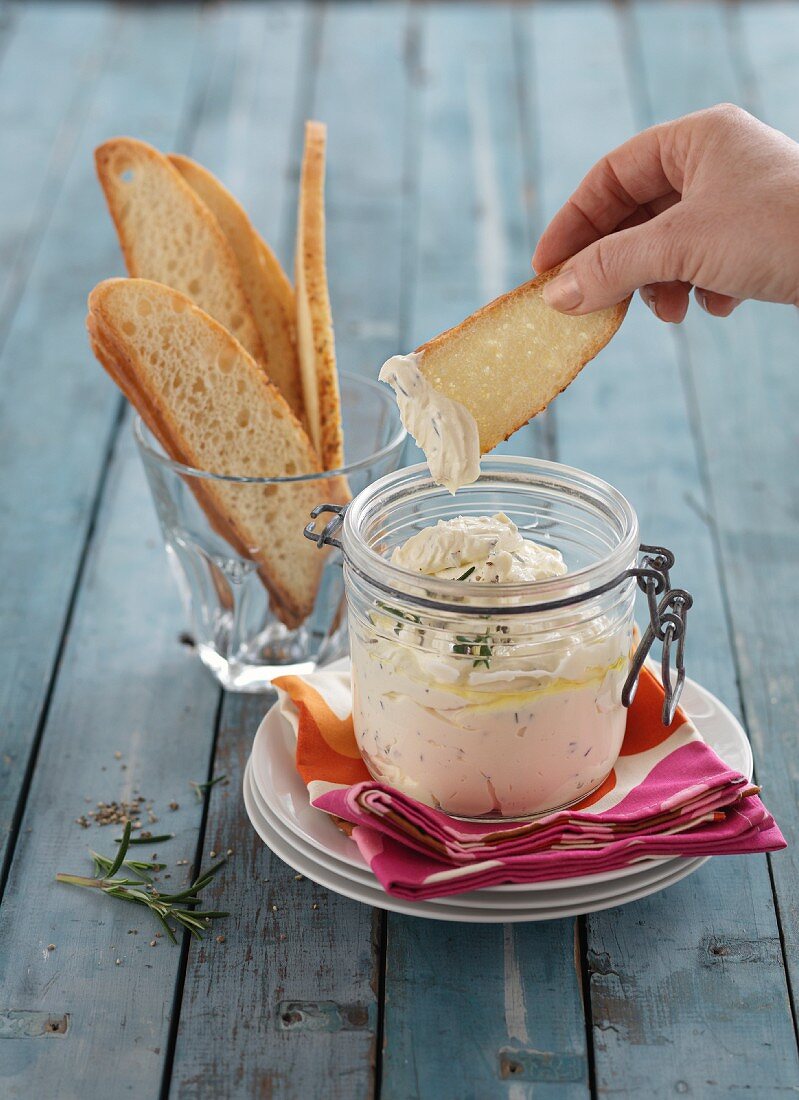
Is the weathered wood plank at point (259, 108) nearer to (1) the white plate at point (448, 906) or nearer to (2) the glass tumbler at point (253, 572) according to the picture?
(2) the glass tumbler at point (253, 572)

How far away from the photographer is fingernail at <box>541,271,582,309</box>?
1.06 meters

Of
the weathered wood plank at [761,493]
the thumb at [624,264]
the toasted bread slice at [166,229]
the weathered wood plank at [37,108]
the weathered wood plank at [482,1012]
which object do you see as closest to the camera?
the weathered wood plank at [482,1012]

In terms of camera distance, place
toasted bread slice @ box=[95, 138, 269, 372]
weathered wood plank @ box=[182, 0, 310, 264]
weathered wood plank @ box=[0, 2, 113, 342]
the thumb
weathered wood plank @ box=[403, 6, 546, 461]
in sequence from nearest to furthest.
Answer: the thumb → toasted bread slice @ box=[95, 138, 269, 372] → weathered wood plank @ box=[403, 6, 546, 461] → weathered wood plank @ box=[0, 2, 113, 342] → weathered wood plank @ box=[182, 0, 310, 264]

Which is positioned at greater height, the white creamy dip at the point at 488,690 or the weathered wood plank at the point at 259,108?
the white creamy dip at the point at 488,690

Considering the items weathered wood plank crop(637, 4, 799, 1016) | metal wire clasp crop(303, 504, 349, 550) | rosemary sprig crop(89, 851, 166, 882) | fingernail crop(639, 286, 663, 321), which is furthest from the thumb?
rosemary sprig crop(89, 851, 166, 882)

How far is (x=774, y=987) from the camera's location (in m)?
0.98

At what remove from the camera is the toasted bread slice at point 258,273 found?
143 centimetres

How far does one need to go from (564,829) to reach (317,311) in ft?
1.90

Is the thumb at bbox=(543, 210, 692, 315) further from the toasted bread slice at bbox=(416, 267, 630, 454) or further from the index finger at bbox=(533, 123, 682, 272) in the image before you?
the index finger at bbox=(533, 123, 682, 272)

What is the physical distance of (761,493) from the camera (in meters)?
1.70

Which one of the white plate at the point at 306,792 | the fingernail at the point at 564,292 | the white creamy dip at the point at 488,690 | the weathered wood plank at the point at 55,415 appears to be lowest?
the weathered wood plank at the point at 55,415

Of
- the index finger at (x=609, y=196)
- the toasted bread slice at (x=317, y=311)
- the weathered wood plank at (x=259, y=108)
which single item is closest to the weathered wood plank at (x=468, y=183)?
the weathered wood plank at (x=259, y=108)

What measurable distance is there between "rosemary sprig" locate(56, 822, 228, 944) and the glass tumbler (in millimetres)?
259

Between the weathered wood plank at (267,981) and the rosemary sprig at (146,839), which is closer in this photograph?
the weathered wood plank at (267,981)
